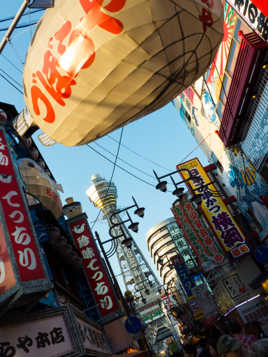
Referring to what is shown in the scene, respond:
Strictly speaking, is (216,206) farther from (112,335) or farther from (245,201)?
(112,335)

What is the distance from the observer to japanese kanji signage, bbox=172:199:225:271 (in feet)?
73.4

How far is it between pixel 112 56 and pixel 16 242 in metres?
4.89

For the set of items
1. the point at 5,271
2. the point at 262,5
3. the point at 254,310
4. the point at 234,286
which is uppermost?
the point at 262,5

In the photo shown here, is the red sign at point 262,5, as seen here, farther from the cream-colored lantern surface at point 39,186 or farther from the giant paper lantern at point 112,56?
the cream-colored lantern surface at point 39,186

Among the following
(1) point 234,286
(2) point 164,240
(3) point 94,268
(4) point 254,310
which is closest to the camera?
(3) point 94,268

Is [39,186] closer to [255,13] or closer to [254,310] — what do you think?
[255,13]

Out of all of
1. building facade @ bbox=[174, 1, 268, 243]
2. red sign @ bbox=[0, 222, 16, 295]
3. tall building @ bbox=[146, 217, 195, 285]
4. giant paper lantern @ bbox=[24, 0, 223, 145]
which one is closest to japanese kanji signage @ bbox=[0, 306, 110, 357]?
red sign @ bbox=[0, 222, 16, 295]

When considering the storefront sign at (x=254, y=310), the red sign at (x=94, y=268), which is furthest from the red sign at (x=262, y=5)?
the storefront sign at (x=254, y=310)

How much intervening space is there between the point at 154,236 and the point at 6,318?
385 feet

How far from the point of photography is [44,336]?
7.39m

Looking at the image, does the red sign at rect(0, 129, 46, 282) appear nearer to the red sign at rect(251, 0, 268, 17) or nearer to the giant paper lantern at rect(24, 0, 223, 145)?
the giant paper lantern at rect(24, 0, 223, 145)

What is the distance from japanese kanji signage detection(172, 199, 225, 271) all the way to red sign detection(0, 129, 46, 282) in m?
16.7

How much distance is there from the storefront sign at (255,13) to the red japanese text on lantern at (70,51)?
706cm

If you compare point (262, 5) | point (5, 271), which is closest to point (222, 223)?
point (262, 5)
